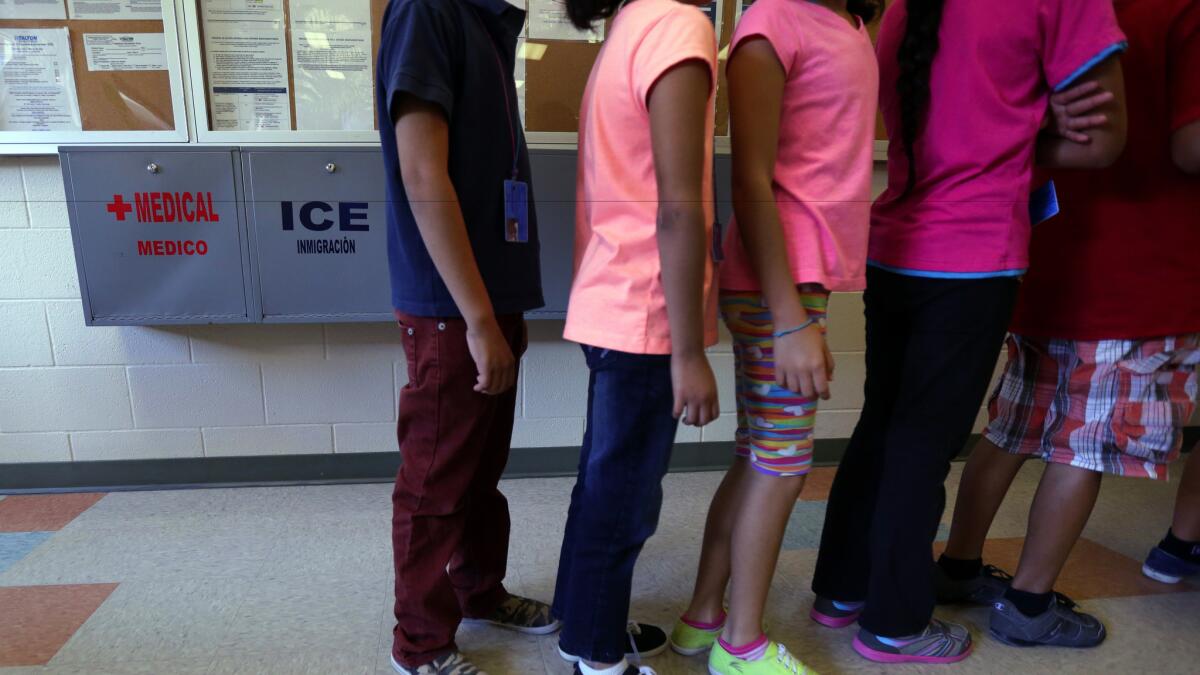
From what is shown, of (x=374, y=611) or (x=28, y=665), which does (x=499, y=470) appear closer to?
(x=374, y=611)

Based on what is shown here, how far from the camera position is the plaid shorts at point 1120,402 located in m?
1.24

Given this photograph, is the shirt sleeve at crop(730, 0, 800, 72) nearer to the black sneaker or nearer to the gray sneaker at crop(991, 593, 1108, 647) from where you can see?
the black sneaker

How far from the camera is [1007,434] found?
1.40 meters

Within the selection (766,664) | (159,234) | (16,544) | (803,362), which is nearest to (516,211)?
(803,362)

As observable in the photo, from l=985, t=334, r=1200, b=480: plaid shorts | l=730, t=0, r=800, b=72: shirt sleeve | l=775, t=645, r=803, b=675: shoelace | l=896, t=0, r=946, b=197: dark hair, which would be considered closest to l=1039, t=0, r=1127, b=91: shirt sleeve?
l=896, t=0, r=946, b=197: dark hair

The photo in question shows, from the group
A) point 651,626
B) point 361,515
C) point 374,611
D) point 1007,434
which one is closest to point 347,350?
point 361,515

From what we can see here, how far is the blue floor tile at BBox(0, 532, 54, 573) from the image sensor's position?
5.32ft

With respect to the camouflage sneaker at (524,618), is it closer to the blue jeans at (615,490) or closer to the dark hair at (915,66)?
the blue jeans at (615,490)

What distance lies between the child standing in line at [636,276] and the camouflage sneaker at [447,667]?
0.22 m

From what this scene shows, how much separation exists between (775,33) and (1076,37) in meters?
0.48

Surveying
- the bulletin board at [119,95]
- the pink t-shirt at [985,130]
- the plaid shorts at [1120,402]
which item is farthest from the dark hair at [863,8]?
the bulletin board at [119,95]

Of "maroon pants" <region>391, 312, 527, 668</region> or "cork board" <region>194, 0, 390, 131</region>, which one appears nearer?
"maroon pants" <region>391, 312, 527, 668</region>

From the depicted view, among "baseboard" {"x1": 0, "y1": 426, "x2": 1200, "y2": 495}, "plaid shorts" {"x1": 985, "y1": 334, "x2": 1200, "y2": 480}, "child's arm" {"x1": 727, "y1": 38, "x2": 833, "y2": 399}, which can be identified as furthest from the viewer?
"baseboard" {"x1": 0, "y1": 426, "x2": 1200, "y2": 495}

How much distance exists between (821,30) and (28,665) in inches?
71.5
